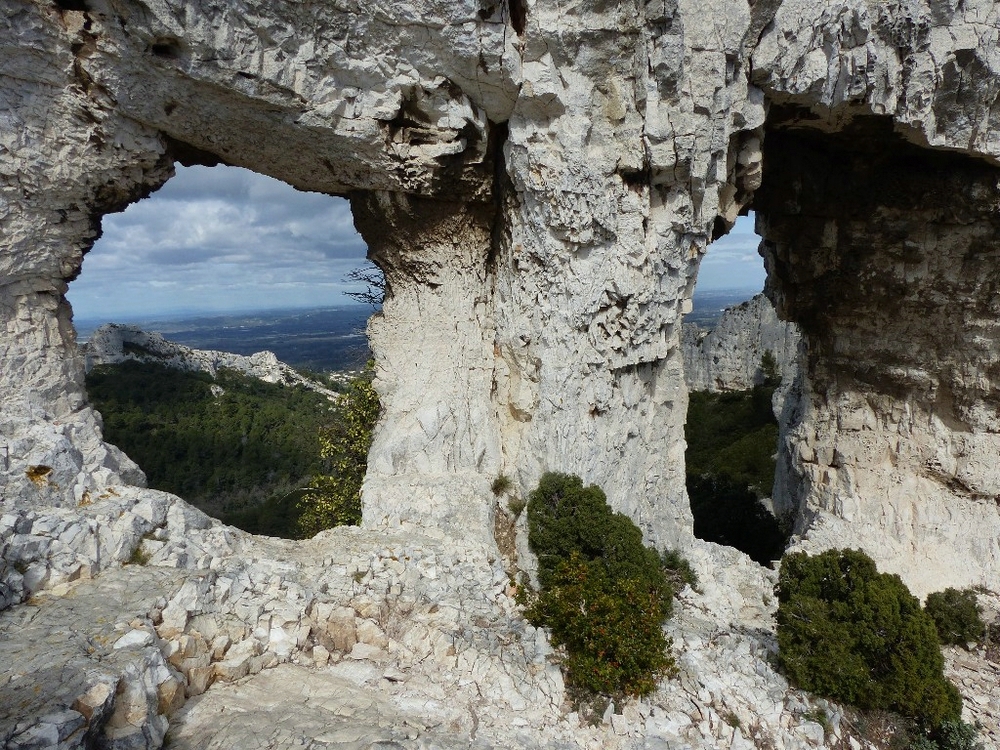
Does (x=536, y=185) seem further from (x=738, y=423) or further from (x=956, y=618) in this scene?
(x=738, y=423)

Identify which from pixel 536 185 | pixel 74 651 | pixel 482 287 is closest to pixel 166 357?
pixel 482 287

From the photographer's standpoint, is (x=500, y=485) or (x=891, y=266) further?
(x=891, y=266)

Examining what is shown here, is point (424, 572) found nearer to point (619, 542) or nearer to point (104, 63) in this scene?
point (619, 542)

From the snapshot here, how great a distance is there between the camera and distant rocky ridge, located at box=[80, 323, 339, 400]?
3831cm

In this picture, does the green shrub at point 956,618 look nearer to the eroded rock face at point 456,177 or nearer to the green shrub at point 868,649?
the green shrub at point 868,649

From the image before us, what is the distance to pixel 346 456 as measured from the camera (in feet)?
46.5

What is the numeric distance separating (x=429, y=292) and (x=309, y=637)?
816 cm

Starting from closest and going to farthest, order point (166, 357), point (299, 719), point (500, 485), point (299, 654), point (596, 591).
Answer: point (299, 719) < point (299, 654) < point (596, 591) < point (500, 485) < point (166, 357)

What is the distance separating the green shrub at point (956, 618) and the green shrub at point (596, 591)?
1003 cm

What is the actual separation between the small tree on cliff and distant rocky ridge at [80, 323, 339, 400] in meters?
23.0

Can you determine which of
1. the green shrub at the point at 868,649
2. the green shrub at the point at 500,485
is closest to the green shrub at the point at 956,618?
the green shrub at the point at 868,649

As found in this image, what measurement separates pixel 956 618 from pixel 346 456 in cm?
1827

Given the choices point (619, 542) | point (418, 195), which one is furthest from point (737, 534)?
point (418, 195)

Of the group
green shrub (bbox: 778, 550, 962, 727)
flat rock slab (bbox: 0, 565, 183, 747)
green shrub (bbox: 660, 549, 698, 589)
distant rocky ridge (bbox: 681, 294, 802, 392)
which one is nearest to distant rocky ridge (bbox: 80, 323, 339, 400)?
green shrub (bbox: 660, 549, 698, 589)
